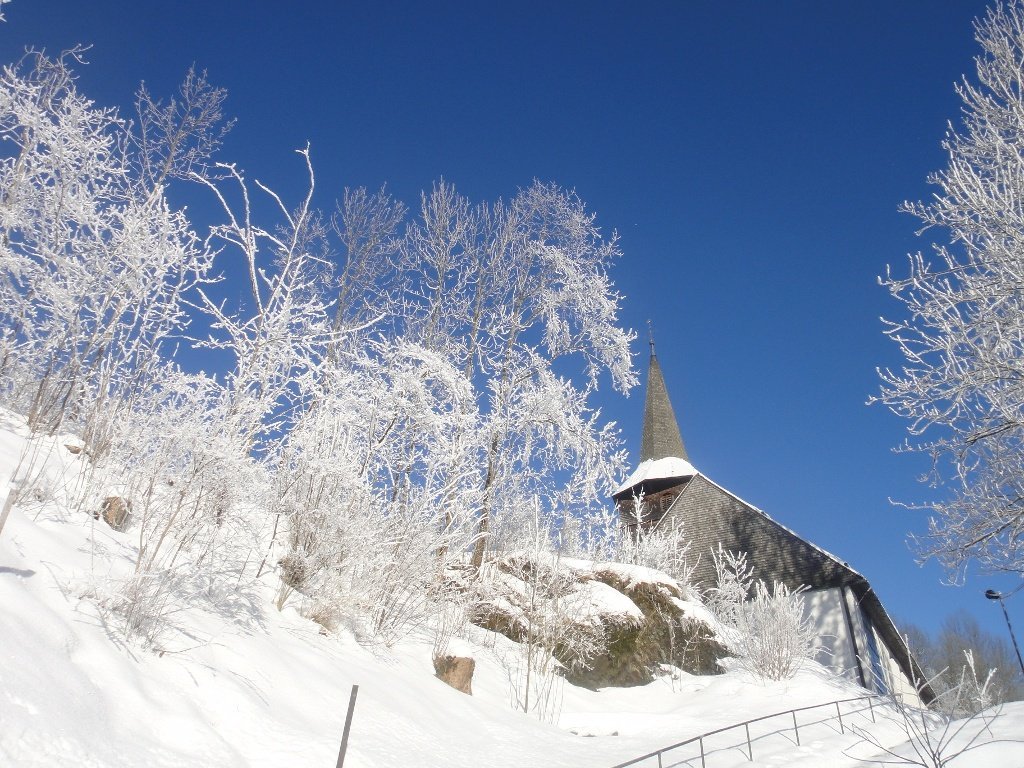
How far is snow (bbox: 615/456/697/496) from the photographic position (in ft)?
100

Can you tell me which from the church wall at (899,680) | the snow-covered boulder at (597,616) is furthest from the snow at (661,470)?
the snow-covered boulder at (597,616)

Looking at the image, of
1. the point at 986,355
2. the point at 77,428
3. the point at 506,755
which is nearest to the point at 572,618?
the point at 506,755

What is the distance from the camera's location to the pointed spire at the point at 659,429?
3384cm

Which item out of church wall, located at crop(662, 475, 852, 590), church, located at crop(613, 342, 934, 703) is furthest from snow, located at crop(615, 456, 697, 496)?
church wall, located at crop(662, 475, 852, 590)

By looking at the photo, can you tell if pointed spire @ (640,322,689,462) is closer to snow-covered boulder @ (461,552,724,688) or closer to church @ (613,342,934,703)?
church @ (613,342,934,703)

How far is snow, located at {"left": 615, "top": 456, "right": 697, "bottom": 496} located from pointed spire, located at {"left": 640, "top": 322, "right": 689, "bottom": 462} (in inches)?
36.5

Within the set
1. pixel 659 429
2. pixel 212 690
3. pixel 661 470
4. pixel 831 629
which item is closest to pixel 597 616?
pixel 831 629

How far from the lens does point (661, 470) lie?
1229 inches

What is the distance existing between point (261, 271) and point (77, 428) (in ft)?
11.3

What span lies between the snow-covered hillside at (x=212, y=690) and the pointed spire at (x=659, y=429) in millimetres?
24766

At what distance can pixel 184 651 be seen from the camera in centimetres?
417

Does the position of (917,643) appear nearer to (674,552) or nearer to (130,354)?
(674,552)

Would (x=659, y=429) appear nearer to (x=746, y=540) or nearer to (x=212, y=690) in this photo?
(x=746, y=540)

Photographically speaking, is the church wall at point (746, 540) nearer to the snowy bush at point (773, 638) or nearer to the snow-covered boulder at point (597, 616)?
the snow-covered boulder at point (597, 616)
